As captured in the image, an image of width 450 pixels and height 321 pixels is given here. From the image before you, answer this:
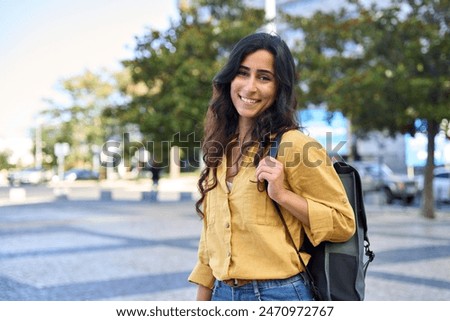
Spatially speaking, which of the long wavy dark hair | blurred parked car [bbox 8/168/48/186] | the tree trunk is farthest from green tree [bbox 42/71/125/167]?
the long wavy dark hair

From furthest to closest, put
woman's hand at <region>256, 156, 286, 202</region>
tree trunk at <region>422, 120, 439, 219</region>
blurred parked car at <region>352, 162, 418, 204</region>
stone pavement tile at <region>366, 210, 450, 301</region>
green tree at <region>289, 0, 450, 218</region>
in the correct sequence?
blurred parked car at <region>352, 162, 418, 204</region> → tree trunk at <region>422, 120, 439, 219</region> → green tree at <region>289, 0, 450, 218</region> → stone pavement tile at <region>366, 210, 450, 301</region> → woman's hand at <region>256, 156, 286, 202</region>

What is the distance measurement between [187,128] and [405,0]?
8.37 m

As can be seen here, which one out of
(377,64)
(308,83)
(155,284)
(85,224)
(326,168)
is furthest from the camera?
(308,83)

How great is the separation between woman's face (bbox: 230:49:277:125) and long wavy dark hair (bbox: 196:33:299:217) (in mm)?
14

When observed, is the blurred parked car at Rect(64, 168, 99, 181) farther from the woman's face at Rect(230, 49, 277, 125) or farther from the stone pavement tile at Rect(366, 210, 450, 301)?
the woman's face at Rect(230, 49, 277, 125)

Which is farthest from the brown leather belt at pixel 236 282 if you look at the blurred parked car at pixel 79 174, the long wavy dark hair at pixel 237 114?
the blurred parked car at pixel 79 174

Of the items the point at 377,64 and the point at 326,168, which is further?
the point at 377,64

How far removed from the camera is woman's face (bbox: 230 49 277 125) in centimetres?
194

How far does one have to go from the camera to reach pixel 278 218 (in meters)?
1.82

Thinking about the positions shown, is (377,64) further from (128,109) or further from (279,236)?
(279,236)

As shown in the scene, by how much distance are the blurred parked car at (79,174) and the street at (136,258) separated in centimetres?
2846

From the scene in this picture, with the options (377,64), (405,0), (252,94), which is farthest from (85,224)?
(252,94)

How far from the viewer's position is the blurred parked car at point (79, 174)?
144ft

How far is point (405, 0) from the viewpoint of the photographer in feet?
48.1
